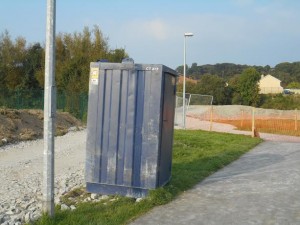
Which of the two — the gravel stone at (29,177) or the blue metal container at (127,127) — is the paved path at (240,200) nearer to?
the blue metal container at (127,127)

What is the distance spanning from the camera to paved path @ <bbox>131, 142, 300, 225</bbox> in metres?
5.96

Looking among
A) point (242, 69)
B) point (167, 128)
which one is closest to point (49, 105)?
point (167, 128)

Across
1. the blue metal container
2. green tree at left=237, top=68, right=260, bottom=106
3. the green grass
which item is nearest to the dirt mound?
the green grass

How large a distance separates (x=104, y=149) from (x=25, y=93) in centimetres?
2635

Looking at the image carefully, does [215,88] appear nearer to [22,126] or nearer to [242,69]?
[22,126]

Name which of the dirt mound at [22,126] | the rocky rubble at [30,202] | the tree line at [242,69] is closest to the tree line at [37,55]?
the dirt mound at [22,126]

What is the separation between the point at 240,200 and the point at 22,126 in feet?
50.1

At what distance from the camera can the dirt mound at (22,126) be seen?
60.8ft

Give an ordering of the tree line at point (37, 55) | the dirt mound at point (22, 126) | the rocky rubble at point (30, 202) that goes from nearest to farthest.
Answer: the rocky rubble at point (30, 202) < the dirt mound at point (22, 126) < the tree line at point (37, 55)

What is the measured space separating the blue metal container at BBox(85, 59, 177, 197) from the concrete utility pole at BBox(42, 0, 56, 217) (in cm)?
144

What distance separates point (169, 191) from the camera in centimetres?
724

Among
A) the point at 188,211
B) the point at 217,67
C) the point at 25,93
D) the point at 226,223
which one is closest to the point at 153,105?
the point at 188,211

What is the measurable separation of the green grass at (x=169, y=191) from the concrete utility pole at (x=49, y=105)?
28 cm

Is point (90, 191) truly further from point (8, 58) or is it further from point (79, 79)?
point (8, 58)
